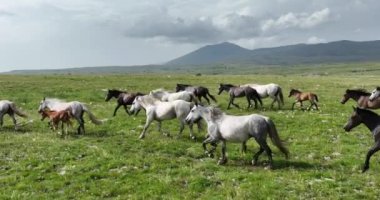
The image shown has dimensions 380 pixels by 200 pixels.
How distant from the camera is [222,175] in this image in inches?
612

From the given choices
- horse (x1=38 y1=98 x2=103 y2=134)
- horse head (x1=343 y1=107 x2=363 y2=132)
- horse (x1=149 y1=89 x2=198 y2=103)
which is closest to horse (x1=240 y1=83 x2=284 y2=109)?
horse (x1=149 y1=89 x2=198 y2=103)

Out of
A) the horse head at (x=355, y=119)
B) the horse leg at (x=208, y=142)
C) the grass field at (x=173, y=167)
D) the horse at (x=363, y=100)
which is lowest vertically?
the grass field at (x=173, y=167)

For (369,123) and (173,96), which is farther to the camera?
(173,96)

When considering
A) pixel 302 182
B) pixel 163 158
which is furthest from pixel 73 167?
pixel 302 182

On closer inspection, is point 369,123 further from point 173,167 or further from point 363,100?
point 363,100

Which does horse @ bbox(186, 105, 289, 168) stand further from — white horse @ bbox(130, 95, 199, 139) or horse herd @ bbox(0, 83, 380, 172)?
white horse @ bbox(130, 95, 199, 139)

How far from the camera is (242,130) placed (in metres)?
17.1

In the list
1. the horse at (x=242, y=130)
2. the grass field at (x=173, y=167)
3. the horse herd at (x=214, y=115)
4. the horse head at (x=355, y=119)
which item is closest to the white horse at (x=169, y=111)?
the horse herd at (x=214, y=115)

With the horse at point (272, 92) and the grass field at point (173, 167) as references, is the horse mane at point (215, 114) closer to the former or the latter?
the grass field at point (173, 167)

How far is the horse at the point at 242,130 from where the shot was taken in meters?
16.8

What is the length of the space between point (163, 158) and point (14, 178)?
5.70m

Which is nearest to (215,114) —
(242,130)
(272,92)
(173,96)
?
(242,130)

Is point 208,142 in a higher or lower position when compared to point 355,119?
lower

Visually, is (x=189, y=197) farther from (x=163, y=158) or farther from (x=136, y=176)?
(x=163, y=158)
